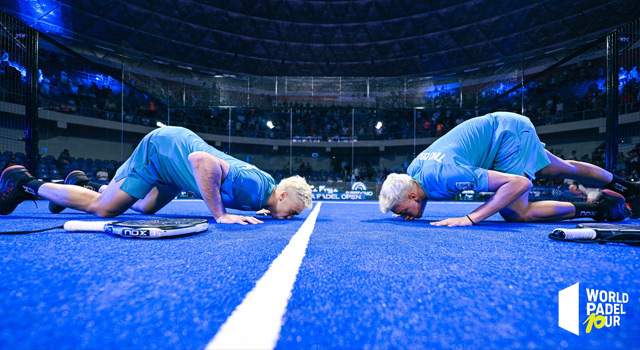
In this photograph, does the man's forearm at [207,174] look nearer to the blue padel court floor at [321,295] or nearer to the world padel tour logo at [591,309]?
the blue padel court floor at [321,295]

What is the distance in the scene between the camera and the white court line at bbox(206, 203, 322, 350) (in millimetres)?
533

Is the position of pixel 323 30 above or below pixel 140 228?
above

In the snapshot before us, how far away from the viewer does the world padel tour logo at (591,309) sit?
631mm

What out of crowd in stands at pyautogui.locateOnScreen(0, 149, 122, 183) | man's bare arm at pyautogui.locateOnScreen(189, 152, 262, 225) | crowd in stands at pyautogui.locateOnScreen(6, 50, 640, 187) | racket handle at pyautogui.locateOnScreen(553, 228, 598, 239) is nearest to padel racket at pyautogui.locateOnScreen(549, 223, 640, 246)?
racket handle at pyautogui.locateOnScreen(553, 228, 598, 239)

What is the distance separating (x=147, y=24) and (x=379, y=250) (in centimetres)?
1817

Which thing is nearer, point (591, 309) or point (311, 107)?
point (591, 309)

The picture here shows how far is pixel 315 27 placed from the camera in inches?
663

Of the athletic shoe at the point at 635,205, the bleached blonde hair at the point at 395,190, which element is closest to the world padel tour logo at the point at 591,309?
the bleached blonde hair at the point at 395,190

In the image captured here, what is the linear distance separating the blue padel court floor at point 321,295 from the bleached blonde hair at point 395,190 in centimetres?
119

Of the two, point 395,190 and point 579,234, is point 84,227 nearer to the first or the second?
point 395,190

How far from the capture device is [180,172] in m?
2.57

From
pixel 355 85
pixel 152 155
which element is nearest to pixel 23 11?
pixel 355 85

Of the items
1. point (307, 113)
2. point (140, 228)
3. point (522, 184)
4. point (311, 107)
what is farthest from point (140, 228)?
point (311, 107)

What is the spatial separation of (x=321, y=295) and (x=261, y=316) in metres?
0.19
